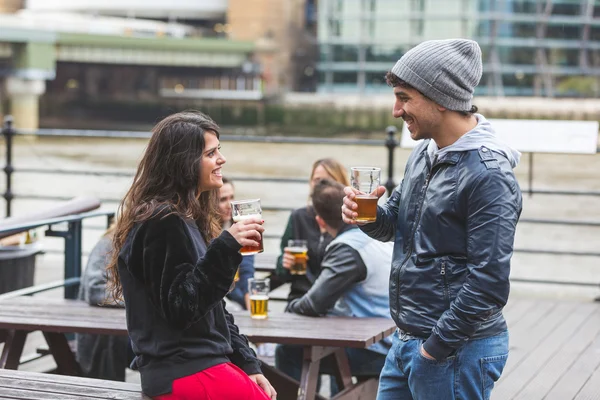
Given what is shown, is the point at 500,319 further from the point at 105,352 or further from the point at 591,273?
the point at 591,273

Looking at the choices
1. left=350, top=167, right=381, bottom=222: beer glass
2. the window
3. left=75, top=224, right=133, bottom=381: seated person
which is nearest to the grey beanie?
left=350, top=167, right=381, bottom=222: beer glass

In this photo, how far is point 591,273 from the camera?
472 inches

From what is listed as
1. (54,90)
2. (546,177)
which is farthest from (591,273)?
(54,90)

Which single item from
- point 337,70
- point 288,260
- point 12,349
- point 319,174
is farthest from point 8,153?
point 337,70

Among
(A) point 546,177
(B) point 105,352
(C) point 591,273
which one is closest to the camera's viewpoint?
(B) point 105,352

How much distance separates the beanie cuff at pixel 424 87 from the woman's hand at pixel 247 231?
534 mm

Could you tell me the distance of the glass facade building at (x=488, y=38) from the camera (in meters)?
60.8

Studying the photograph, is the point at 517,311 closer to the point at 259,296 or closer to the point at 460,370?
the point at 259,296

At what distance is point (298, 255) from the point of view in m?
4.66

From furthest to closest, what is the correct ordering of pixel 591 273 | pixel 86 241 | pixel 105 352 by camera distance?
1. pixel 86 241
2. pixel 591 273
3. pixel 105 352

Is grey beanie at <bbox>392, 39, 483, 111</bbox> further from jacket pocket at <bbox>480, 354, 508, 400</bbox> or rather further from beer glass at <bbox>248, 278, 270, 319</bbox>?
beer glass at <bbox>248, 278, 270, 319</bbox>

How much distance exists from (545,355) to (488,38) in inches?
2249

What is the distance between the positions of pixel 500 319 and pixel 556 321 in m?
4.28

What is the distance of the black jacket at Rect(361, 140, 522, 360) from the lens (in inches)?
102
